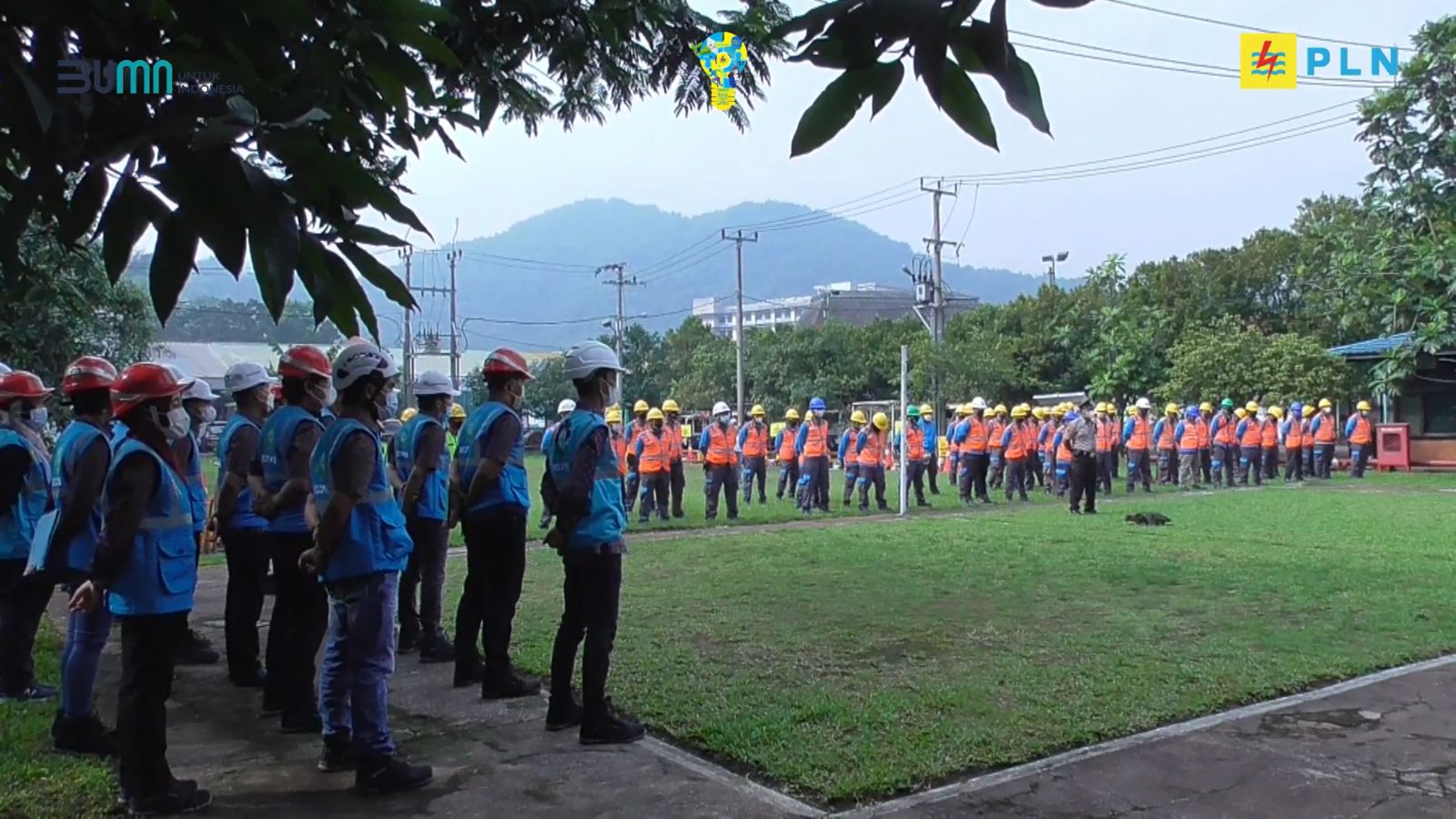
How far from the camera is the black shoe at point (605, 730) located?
515 centimetres

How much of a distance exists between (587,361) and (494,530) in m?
1.42

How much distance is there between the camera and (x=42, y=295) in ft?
10.1

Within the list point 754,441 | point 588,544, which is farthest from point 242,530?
point 754,441

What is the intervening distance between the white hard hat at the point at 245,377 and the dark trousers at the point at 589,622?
2.79 m

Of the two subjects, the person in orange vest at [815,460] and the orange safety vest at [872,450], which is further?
the orange safety vest at [872,450]

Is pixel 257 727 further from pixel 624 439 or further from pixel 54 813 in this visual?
pixel 624 439

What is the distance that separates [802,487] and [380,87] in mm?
16734

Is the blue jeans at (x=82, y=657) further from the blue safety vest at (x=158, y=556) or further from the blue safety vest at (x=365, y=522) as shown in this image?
the blue safety vest at (x=365, y=522)

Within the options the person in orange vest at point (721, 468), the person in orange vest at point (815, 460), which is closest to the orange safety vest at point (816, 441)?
the person in orange vest at point (815, 460)

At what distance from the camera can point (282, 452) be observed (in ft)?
19.5

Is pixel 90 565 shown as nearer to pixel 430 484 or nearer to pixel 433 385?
pixel 430 484

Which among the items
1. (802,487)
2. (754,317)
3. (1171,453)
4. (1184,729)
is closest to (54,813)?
(1184,729)

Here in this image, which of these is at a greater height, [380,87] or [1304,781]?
[380,87]

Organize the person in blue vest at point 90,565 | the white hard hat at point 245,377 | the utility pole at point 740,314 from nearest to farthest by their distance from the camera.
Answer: the person in blue vest at point 90,565 → the white hard hat at point 245,377 → the utility pole at point 740,314
